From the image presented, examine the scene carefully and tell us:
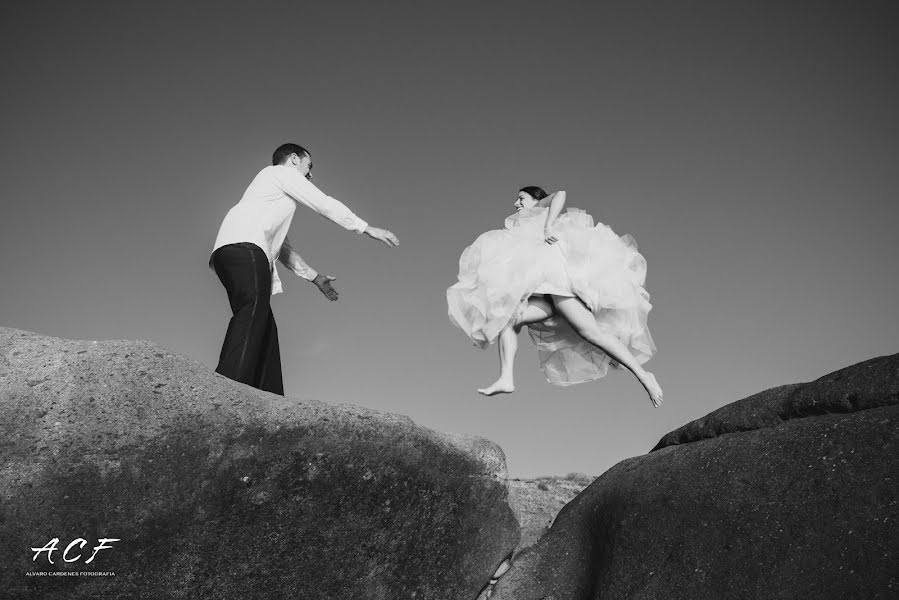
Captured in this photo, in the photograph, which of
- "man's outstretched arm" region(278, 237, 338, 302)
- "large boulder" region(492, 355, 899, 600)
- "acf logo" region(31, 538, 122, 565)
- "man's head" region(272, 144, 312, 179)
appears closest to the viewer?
"large boulder" region(492, 355, 899, 600)

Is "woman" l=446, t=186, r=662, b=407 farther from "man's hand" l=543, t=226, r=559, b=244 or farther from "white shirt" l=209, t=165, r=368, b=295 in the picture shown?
"white shirt" l=209, t=165, r=368, b=295

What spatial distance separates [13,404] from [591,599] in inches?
134

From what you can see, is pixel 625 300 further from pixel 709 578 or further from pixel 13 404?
pixel 13 404

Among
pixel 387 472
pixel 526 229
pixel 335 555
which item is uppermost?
pixel 526 229

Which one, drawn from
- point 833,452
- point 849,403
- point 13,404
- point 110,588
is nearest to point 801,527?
point 833,452

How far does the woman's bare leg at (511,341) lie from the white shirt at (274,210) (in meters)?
1.85

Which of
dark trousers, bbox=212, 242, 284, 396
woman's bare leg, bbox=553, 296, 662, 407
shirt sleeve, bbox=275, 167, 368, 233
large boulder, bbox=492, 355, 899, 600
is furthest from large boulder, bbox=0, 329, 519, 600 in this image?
woman's bare leg, bbox=553, 296, 662, 407

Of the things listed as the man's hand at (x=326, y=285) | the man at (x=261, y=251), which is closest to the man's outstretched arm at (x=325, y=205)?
the man at (x=261, y=251)

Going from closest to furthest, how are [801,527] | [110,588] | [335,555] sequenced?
1. [801,527]
2. [110,588]
3. [335,555]

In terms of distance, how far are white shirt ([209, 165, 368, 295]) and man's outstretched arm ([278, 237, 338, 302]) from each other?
59 cm

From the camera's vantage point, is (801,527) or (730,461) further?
(730,461)

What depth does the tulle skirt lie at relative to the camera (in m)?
→ 7.65

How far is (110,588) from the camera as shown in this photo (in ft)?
13.8

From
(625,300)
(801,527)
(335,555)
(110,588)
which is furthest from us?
(625,300)
